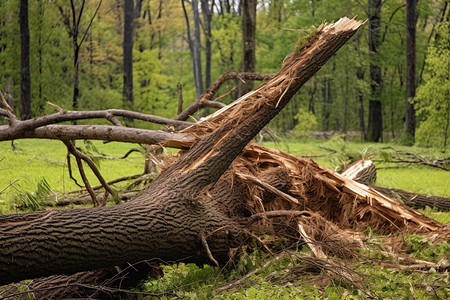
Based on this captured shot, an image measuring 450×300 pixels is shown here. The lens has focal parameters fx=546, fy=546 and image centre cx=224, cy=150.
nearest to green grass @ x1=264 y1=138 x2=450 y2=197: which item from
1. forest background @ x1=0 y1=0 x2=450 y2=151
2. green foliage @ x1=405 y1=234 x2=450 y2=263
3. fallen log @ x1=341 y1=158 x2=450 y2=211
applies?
fallen log @ x1=341 y1=158 x2=450 y2=211

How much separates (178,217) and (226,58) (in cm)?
2958

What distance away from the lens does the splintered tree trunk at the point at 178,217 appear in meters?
3.58

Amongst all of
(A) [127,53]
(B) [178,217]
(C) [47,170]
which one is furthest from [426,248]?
(A) [127,53]

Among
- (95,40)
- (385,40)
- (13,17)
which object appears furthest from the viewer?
(95,40)

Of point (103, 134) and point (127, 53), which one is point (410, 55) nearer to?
point (127, 53)

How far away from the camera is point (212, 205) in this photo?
16.3 feet

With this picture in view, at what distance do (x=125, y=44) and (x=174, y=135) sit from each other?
23.7m

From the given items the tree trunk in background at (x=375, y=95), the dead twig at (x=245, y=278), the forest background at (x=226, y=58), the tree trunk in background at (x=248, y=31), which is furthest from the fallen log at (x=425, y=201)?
the tree trunk in background at (x=375, y=95)

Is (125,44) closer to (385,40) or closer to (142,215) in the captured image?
(385,40)

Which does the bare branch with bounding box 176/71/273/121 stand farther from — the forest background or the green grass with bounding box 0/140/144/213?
the forest background

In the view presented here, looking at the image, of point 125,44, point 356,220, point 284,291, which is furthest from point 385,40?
point 284,291

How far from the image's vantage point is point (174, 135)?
5.81 m

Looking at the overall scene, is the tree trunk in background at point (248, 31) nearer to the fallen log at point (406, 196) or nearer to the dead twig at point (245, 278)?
the fallen log at point (406, 196)

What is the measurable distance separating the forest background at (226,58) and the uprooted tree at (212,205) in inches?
339
